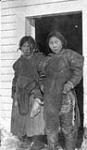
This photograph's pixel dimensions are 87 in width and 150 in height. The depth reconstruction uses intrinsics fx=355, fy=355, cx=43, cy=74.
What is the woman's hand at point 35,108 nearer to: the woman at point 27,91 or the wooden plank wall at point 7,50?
the woman at point 27,91

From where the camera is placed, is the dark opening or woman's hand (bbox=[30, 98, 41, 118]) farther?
the dark opening

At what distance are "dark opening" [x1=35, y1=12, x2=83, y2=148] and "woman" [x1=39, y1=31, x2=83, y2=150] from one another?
184cm

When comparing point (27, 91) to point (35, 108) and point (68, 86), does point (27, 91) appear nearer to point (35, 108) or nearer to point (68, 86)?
point (35, 108)

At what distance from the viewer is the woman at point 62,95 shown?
4.75 metres

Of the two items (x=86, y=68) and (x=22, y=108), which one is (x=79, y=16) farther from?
(x=22, y=108)

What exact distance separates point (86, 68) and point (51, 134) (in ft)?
4.59

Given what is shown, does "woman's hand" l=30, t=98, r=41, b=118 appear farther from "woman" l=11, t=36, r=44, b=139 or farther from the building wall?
the building wall

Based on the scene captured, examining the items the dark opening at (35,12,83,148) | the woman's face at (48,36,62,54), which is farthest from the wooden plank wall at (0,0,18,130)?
the woman's face at (48,36,62,54)

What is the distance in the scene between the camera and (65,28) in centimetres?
765

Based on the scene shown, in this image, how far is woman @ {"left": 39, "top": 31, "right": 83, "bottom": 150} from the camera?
15.6 ft

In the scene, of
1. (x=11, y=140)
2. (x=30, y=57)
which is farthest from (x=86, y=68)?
(x=11, y=140)

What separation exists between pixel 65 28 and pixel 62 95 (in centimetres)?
313

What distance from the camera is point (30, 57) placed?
5188 millimetres

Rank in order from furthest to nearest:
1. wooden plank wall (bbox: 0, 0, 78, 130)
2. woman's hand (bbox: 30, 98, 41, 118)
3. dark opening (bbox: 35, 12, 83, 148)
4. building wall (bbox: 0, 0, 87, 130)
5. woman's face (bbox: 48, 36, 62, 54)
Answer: dark opening (bbox: 35, 12, 83, 148) → wooden plank wall (bbox: 0, 0, 78, 130) → building wall (bbox: 0, 0, 87, 130) → woman's hand (bbox: 30, 98, 41, 118) → woman's face (bbox: 48, 36, 62, 54)
